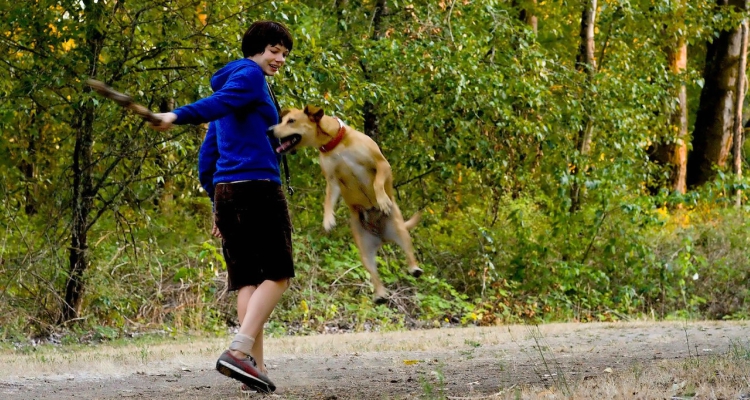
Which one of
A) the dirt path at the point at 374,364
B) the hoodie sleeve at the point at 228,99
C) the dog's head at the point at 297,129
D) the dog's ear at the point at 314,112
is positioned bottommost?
the dirt path at the point at 374,364

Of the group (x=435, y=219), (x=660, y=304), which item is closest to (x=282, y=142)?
(x=435, y=219)

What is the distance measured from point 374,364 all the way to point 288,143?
235 centimetres

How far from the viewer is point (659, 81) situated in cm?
1650

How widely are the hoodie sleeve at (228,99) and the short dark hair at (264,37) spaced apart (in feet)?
0.55

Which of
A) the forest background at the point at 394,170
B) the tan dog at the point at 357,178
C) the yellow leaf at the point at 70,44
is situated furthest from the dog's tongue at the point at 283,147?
the yellow leaf at the point at 70,44

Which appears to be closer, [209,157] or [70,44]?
[209,157]

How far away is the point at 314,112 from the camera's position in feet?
21.3

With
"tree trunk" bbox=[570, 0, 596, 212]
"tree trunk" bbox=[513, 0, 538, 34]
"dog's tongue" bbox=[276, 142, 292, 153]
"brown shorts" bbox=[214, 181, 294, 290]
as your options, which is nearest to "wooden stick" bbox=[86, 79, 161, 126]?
"brown shorts" bbox=[214, 181, 294, 290]

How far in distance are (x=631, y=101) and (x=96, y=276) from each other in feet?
27.8

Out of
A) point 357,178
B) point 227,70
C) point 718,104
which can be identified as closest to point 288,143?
point 227,70

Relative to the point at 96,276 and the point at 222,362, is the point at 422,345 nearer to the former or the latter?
the point at 222,362

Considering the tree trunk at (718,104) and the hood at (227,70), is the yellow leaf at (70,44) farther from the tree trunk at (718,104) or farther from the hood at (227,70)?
the tree trunk at (718,104)

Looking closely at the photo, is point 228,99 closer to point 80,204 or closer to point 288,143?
point 288,143

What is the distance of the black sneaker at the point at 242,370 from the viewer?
5668 mm
